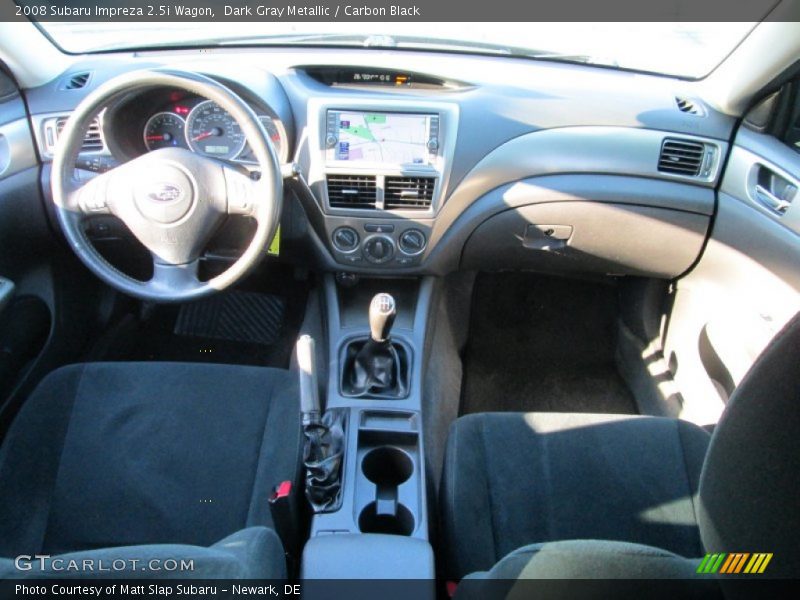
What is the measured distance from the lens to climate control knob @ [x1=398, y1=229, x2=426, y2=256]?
6.62 ft

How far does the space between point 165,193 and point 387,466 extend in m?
0.87

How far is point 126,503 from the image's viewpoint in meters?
1.58

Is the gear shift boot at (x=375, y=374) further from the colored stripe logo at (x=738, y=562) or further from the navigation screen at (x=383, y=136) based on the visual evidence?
the colored stripe logo at (x=738, y=562)

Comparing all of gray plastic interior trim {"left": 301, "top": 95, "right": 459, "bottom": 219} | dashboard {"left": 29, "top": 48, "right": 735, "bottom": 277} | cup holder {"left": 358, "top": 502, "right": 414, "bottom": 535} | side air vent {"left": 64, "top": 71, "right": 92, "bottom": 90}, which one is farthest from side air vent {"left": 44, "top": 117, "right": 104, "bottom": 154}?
cup holder {"left": 358, "top": 502, "right": 414, "bottom": 535}

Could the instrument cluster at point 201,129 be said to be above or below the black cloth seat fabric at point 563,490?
above

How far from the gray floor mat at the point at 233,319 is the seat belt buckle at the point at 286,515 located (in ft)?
3.77

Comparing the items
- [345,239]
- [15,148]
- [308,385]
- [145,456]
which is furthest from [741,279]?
[15,148]

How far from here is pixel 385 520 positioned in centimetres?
152

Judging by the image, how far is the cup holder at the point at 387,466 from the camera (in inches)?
63.9

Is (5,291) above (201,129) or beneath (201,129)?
beneath

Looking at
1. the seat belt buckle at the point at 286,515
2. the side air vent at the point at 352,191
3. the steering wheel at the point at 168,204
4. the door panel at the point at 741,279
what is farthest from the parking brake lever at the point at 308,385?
the door panel at the point at 741,279

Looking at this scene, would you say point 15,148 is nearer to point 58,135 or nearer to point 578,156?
point 58,135
